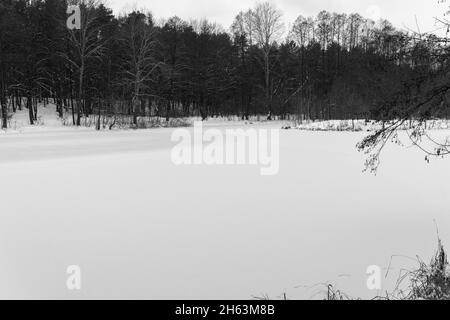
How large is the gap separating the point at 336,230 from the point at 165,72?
92.4 feet

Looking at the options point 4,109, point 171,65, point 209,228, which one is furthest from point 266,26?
point 209,228

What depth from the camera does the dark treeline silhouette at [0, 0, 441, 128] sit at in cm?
2780

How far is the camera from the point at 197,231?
4.86 metres

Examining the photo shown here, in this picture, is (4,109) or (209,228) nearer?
(209,228)

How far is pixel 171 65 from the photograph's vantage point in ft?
121

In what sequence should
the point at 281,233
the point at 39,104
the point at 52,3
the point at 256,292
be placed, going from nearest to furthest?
1. the point at 256,292
2. the point at 281,233
3. the point at 52,3
4. the point at 39,104

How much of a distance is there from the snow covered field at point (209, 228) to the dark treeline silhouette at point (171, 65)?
1367 centimetres

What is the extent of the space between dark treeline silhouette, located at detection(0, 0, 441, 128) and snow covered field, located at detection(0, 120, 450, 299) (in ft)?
44.8

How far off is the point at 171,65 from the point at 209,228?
33845 millimetres

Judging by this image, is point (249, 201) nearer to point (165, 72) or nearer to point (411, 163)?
point (411, 163)

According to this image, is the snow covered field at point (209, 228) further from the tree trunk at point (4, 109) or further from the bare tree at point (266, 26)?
the bare tree at point (266, 26)

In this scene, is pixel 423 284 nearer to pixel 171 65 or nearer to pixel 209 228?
pixel 209 228
